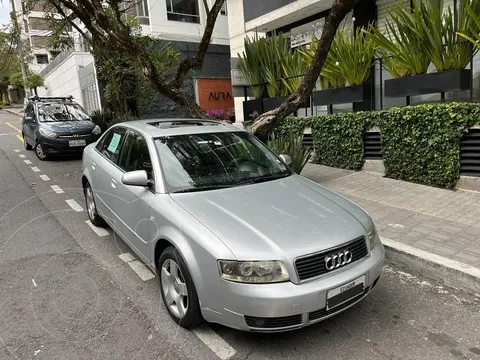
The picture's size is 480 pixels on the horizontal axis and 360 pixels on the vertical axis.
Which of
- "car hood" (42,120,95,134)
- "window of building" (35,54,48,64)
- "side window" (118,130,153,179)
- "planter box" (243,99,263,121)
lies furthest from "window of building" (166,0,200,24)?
"window of building" (35,54,48,64)

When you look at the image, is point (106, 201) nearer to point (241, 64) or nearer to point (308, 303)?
point (308, 303)

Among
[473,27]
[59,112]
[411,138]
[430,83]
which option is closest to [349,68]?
[430,83]

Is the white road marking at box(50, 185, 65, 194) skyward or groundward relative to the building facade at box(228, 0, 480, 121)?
groundward

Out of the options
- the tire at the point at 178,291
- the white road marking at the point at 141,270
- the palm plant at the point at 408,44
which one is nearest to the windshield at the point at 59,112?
the white road marking at the point at 141,270

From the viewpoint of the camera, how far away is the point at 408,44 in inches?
263

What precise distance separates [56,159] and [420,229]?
9.63m

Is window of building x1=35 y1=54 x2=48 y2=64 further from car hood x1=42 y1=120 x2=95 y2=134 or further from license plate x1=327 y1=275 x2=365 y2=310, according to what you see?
license plate x1=327 y1=275 x2=365 y2=310

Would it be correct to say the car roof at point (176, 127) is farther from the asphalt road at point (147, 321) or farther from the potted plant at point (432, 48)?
the potted plant at point (432, 48)

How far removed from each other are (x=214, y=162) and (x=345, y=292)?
175 centimetres

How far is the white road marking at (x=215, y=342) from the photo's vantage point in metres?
2.70

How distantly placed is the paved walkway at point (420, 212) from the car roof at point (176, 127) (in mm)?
2378

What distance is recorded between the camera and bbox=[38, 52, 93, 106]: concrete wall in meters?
22.1

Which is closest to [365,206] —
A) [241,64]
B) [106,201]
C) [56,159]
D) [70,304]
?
[106,201]

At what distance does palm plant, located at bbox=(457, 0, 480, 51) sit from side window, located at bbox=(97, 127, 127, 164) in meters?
4.95
